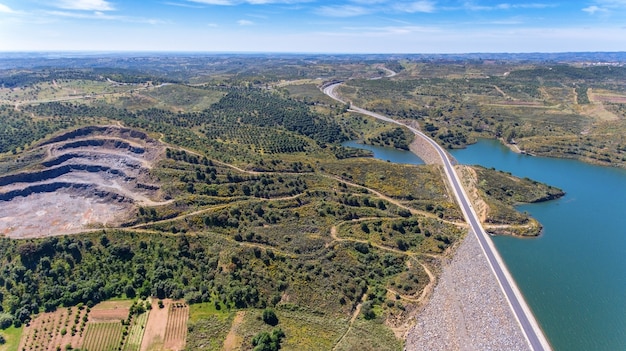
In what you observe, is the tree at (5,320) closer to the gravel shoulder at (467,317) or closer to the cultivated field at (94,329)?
the cultivated field at (94,329)

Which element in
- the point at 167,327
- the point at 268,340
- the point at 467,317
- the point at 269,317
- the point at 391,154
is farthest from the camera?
the point at 391,154

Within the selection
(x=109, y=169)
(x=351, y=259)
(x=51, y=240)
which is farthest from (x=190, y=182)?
(x=351, y=259)

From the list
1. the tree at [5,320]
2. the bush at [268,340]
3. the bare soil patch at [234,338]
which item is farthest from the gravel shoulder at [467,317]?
the tree at [5,320]

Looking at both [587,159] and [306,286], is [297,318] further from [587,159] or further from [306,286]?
[587,159]

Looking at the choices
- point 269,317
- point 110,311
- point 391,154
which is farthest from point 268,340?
point 391,154

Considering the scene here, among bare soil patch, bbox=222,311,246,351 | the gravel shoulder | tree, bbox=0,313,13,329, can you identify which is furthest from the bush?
tree, bbox=0,313,13,329

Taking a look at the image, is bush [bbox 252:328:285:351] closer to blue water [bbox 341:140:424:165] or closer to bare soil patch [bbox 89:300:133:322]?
bare soil patch [bbox 89:300:133:322]

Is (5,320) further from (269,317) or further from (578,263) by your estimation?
(578,263)
